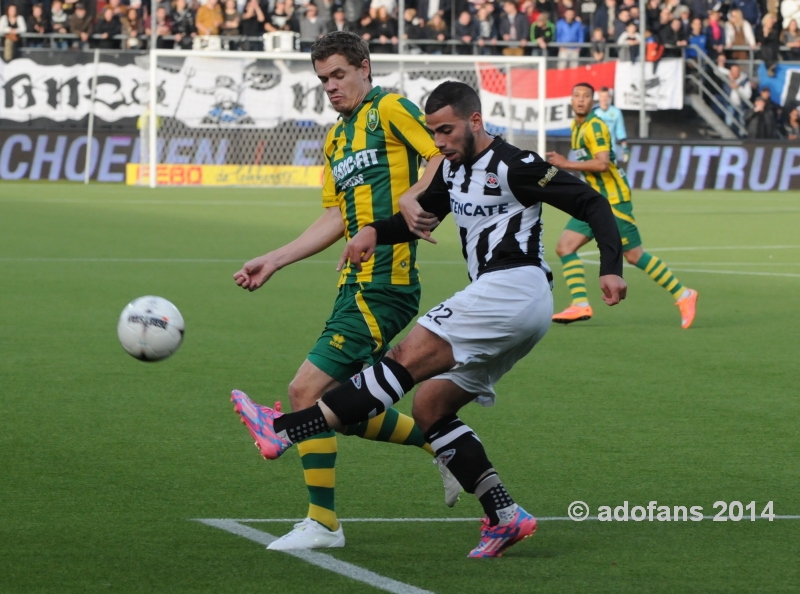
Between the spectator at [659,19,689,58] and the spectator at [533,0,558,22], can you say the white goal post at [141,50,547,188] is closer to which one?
the spectator at [533,0,558,22]

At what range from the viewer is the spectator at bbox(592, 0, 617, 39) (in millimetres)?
31750

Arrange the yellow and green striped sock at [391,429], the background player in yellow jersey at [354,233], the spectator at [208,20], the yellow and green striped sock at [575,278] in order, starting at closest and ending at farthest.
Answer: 1. the background player in yellow jersey at [354,233]
2. the yellow and green striped sock at [391,429]
3. the yellow and green striped sock at [575,278]
4. the spectator at [208,20]

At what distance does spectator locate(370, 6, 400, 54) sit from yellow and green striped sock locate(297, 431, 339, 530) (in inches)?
1054

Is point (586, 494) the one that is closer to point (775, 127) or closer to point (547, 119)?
point (547, 119)

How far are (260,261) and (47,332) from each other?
5.42 metres

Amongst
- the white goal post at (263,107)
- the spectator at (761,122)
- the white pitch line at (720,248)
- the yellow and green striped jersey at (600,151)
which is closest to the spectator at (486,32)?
the white goal post at (263,107)

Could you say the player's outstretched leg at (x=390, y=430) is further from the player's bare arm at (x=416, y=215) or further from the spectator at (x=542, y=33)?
the spectator at (x=542, y=33)

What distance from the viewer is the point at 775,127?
1241 inches

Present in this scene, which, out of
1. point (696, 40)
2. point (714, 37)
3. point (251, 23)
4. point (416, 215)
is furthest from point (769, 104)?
point (416, 215)

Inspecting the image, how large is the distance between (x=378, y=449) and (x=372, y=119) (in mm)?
1877

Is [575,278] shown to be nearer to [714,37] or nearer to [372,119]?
[372,119]

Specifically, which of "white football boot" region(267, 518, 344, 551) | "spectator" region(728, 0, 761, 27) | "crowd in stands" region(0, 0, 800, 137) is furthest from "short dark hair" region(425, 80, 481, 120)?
"spectator" region(728, 0, 761, 27)

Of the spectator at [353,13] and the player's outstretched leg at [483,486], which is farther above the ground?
the player's outstretched leg at [483,486]

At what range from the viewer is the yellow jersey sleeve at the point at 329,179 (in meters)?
5.56
